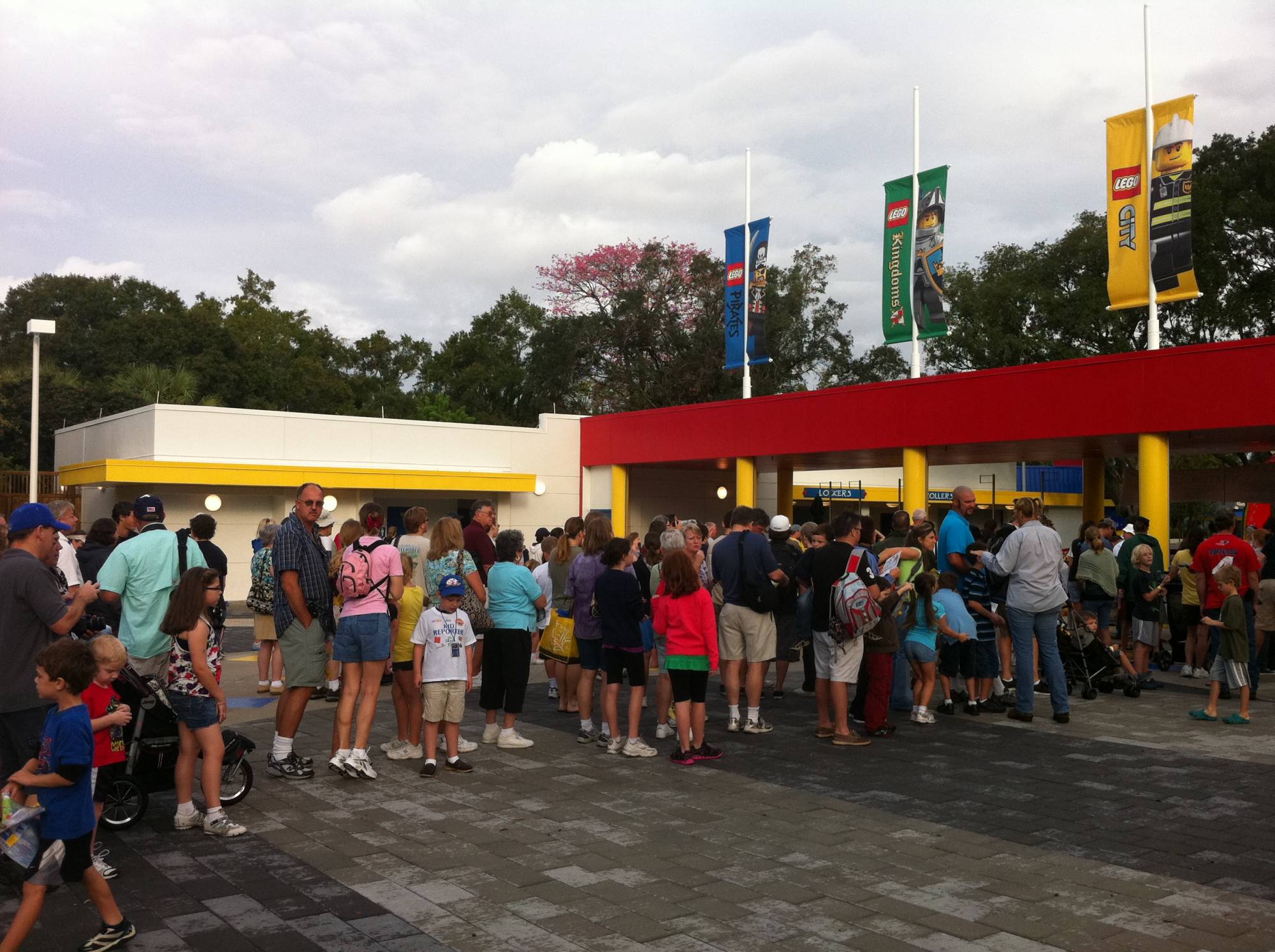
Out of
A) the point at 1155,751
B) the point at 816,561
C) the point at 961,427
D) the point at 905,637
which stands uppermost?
the point at 961,427

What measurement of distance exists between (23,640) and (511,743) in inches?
167

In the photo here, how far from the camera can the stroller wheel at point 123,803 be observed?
20.3 feet

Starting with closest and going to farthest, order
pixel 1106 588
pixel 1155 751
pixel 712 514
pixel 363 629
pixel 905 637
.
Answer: pixel 363 629, pixel 1155 751, pixel 905 637, pixel 1106 588, pixel 712 514

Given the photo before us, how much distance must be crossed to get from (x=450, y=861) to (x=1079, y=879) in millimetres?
3132

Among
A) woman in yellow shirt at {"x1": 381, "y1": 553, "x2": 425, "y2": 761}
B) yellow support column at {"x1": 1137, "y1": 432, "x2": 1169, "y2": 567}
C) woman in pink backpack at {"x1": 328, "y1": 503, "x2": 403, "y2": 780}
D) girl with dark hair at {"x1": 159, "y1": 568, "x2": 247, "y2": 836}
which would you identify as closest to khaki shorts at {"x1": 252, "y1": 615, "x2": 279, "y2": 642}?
woman in yellow shirt at {"x1": 381, "y1": 553, "x2": 425, "y2": 761}

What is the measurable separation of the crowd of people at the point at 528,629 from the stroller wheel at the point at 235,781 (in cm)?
44

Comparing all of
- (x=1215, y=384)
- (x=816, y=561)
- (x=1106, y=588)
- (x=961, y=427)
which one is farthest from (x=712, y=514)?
(x=816, y=561)

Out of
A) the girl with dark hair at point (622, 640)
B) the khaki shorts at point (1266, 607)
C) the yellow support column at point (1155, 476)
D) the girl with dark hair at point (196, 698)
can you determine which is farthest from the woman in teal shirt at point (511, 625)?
the yellow support column at point (1155, 476)

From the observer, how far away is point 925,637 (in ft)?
32.0

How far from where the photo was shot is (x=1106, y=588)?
1178cm

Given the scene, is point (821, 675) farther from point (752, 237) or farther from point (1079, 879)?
point (752, 237)

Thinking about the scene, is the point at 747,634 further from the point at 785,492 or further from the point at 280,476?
the point at 785,492

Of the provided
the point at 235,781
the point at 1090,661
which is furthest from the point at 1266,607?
the point at 235,781

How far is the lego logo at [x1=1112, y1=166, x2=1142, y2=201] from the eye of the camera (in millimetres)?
18359
